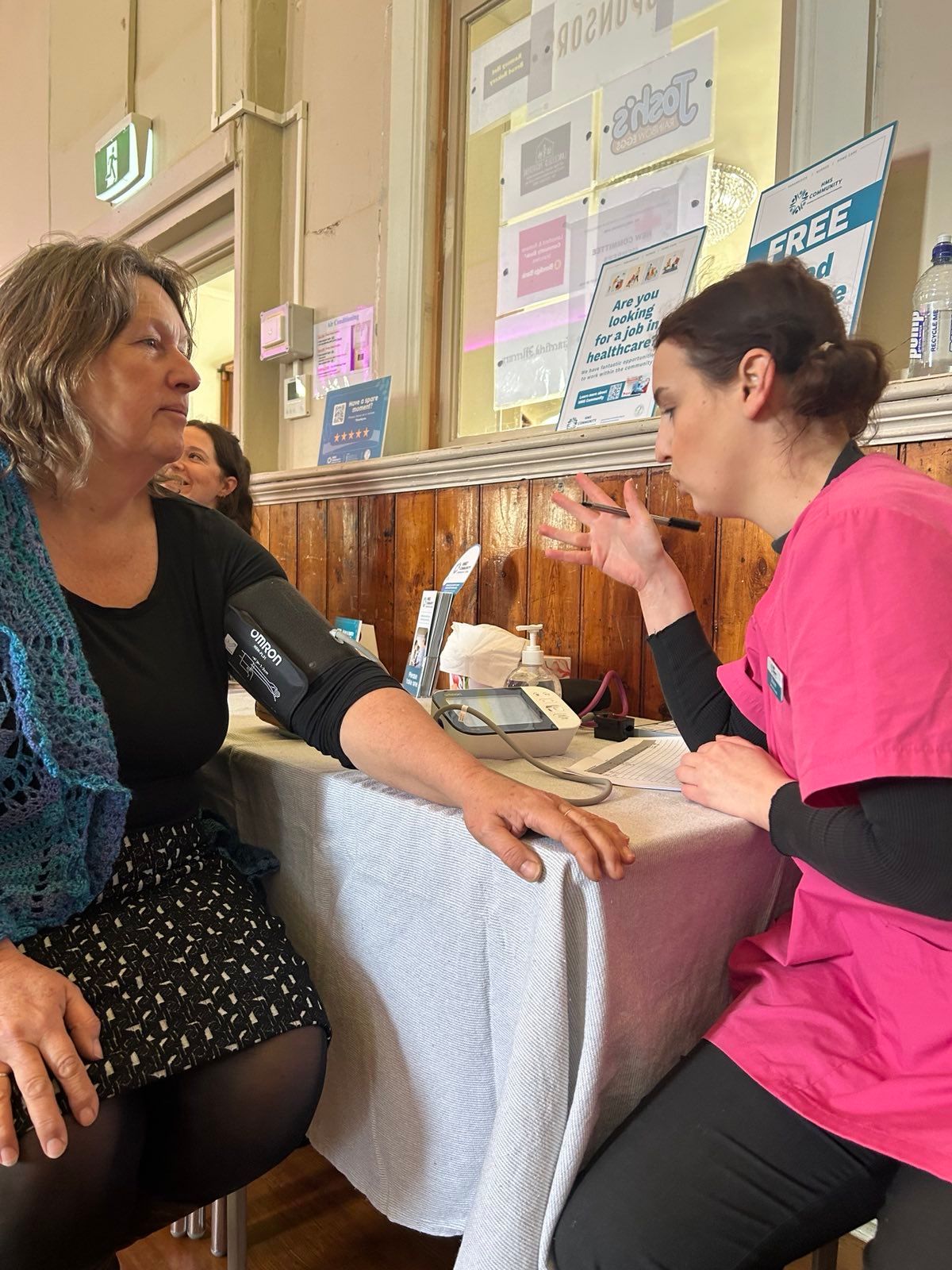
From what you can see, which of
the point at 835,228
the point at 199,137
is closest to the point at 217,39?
the point at 199,137

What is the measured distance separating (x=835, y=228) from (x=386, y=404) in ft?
3.72

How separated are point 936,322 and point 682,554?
1.63 feet

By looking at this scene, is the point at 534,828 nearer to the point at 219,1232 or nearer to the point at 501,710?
the point at 501,710

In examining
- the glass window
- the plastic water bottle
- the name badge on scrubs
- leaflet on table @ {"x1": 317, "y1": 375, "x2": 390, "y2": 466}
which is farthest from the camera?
leaflet on table @ {"x1": 317, "y1": 375, "x2": 390, "y2": 466}

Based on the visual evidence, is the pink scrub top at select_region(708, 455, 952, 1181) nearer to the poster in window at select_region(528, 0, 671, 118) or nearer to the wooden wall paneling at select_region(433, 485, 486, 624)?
the wooden wall paneling at select_region(433, 485, 486, 624)

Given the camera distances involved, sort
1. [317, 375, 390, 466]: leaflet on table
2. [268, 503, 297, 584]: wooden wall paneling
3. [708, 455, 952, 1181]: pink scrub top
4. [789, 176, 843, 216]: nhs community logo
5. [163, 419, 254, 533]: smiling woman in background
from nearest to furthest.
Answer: [708, 455, 952, 1181]: pink scrub top
[789, 176, 843, 216]: nhs community logo
[163, 419, 254, 533]: smiling woman in background
[317, 375, 390, 466]: leaflet on table
[268, 503, 297, 584]: wooden wall paneling

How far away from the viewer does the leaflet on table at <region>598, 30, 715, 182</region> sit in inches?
65.6

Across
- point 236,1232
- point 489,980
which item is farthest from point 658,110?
point 236,1232

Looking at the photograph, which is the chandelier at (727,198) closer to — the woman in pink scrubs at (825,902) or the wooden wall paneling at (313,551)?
the woman in pink scrubs at (825,902)

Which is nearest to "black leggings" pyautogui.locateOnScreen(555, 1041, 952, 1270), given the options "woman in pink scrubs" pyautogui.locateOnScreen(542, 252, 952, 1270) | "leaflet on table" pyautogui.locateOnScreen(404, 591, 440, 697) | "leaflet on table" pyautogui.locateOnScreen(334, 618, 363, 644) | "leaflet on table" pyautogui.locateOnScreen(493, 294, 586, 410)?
"woman in pink scrubs" pyautogui.locateOnScreen(542, 252, 952, 1270)

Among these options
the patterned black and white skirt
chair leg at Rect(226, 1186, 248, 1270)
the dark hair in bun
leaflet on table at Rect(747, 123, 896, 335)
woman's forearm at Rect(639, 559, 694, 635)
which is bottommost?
chair leg at Rect(226, 1186, 248, 1270)

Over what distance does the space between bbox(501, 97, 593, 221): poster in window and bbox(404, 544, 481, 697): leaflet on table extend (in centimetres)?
92

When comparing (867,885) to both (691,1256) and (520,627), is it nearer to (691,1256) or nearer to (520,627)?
(691,1256)

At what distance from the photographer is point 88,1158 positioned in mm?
765
